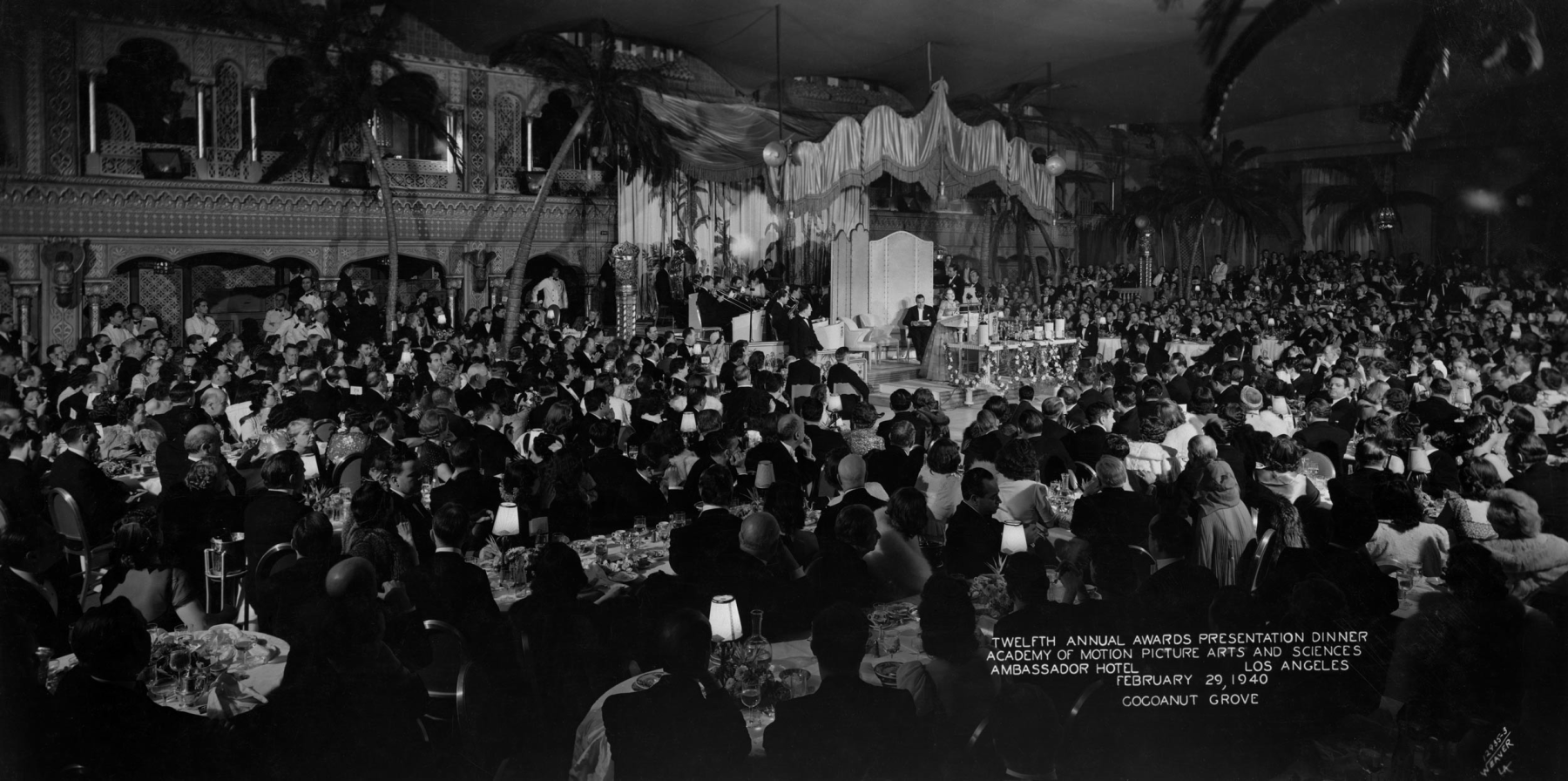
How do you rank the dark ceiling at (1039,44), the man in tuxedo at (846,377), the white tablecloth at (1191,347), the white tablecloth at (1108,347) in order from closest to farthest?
the dark ceiling at (1039,44) → the man in tuxedo at (846,377) → the white tablecloth at (1191,347) → the white tablecloth at (1108,347)

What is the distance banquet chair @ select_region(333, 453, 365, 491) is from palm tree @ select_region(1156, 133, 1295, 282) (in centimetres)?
1106

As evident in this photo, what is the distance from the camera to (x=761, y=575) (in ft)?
16.0

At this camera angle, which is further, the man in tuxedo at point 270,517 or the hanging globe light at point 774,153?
the hanging globe light at point 774,153

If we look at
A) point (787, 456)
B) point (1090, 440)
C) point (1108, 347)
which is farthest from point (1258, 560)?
point (1108, 347)

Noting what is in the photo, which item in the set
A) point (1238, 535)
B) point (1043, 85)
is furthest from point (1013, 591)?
point (1043, 85)

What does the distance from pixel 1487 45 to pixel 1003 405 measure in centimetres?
392

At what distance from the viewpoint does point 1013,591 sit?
462 cm

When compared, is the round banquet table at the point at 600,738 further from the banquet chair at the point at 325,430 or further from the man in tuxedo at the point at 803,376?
the man in tuxedo at the point at 803,376

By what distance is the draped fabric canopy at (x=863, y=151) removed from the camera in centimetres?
1382

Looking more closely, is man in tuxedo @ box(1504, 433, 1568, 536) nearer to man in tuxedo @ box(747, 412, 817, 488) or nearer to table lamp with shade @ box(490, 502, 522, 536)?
man in tuxedo @ box(747, 412, 817, 488)

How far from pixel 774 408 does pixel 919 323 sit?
23.4ft

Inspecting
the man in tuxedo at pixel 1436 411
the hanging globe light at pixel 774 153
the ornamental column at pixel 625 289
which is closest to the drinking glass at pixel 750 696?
the man in tuxedo at pixel 1436 411

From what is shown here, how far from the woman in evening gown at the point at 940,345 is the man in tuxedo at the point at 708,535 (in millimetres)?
9748

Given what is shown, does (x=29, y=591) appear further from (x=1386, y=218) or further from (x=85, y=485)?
(x=1386, y=218)
